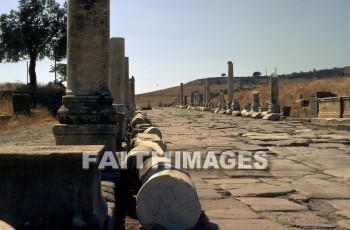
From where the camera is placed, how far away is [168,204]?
131 inches

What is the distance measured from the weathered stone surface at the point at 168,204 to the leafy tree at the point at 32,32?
29780 millimetres

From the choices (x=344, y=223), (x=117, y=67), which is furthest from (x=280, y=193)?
(x=117, y=67)

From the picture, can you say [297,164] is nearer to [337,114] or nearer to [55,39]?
[337,114]

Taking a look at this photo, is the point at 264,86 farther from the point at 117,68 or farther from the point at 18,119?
the point at 117,68

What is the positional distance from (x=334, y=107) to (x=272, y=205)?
16.9 metres

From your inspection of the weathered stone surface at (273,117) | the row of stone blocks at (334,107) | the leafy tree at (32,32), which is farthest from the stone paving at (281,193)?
the leafy tree at (32,32)

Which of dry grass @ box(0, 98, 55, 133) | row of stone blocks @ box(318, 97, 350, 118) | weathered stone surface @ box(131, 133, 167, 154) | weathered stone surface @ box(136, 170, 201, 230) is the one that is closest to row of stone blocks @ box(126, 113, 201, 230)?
weathered stone surface @ box(136, 170, 201, 230)

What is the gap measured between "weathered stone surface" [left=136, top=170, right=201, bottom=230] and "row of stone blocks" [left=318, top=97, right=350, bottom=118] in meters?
16.7

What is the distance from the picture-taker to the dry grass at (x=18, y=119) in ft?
53.0

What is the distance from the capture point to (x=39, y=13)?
32969 millimetres

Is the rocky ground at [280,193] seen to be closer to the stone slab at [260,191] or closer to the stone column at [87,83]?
the stone slab at [260,191]

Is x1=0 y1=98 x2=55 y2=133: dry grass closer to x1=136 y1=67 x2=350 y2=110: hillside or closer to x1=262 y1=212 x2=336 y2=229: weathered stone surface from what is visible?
x1=262 y1=212 x2=336 y2=229: weathered stone surface

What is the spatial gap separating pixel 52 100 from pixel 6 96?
2755mm

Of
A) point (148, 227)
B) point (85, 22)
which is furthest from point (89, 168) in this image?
point (85, 22)
